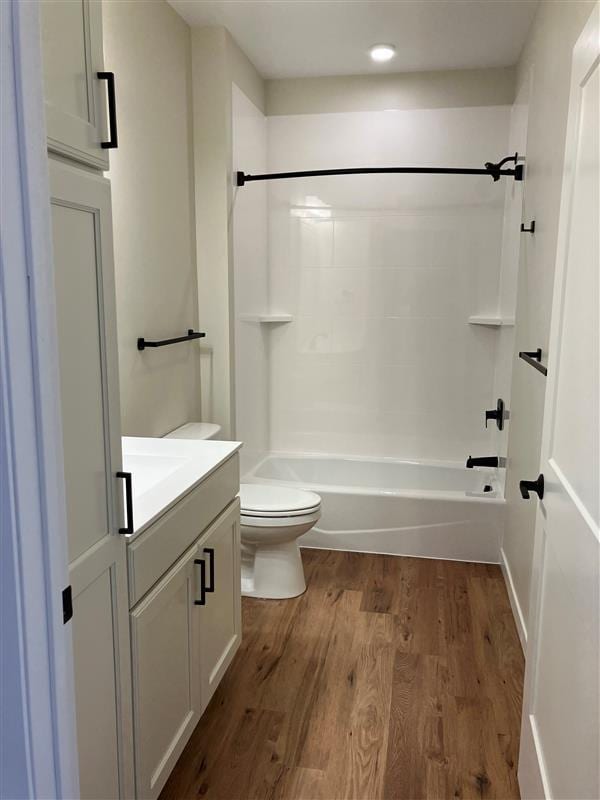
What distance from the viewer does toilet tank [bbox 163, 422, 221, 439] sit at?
2.80 meters

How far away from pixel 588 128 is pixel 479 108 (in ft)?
8.05

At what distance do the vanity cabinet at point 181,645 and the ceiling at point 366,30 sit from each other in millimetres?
2102

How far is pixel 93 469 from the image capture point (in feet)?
4.07

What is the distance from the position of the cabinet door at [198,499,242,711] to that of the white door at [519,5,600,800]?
90cm

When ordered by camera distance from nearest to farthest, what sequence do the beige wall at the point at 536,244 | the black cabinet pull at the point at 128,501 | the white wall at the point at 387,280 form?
the black cabinet pull at the point at 128,501 < the beige wall at the point at 536,244 < the white wall at the point at 387,280

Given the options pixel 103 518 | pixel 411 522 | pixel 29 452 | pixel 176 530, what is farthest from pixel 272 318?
pixel 29 452

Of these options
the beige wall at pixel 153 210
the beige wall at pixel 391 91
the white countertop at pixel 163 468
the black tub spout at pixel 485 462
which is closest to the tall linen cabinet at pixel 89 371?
the white countertop at pixel 163 468

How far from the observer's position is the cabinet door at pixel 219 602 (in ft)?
6.16

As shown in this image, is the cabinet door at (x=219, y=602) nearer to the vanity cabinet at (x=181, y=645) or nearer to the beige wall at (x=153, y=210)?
the vanity cabinet at (x=181, y=645)

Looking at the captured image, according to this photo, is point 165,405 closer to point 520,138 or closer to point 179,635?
point 179,635

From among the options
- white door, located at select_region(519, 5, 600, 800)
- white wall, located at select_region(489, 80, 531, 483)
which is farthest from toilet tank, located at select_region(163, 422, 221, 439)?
white door, located at select_region(519, 5, 600, 800)

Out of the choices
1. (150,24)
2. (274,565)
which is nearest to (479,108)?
(150,24)

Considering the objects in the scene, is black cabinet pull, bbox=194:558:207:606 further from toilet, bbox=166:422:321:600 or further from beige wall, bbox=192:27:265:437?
beige wall, bbox=192:27:265:437

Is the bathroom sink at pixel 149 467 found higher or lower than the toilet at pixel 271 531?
higher
